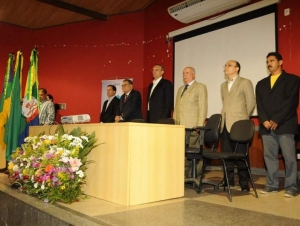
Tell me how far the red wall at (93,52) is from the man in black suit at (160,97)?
1956 millimetres

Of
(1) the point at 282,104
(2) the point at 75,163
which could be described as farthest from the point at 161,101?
(2) the point at 75,163

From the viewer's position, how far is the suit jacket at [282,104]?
3.09 meters

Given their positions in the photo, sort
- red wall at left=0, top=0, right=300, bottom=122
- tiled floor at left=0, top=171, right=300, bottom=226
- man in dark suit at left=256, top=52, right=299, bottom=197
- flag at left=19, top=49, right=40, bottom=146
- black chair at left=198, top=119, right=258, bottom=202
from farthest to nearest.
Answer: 1. red wall at left=0, top=0, right=300, bottom=122
2. flag at left=19, top=49, right=40, bottom=146
3. man in dark suit at left=256, top=52, right=299, bottom=197
4. black chair at left=198, top=119, right=258, bottom=202
5. tiled floor at left=0, top=171, right=300, bottom=226

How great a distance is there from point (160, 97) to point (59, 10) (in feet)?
12.1

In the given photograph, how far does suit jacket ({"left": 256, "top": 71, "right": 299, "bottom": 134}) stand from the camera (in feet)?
10.1

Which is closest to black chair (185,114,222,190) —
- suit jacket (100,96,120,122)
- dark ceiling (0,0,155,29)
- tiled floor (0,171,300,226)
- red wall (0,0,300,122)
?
tiled floor (0,171,300,226)

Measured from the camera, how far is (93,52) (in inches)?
282

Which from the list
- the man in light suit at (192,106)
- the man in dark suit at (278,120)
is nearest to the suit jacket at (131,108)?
the man in light suit at (192,106)

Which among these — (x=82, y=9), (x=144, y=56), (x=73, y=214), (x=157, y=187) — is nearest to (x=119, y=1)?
(x=82, y=9)

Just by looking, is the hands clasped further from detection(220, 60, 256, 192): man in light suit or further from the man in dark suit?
detection(220, 60, 256, 192): man in light suit

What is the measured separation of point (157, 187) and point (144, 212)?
415 millimetres

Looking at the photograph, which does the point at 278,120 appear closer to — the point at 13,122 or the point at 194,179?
the point at 194,179

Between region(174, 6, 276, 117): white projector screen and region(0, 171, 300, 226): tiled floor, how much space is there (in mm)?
2321

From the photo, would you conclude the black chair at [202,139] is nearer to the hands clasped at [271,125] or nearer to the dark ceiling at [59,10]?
the hands clasped at [271,125]
